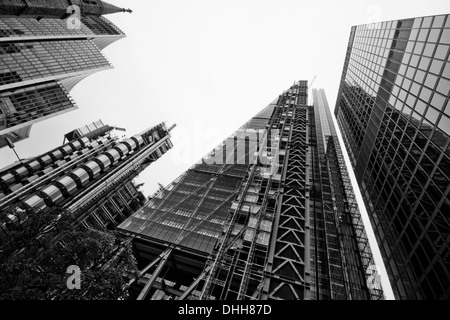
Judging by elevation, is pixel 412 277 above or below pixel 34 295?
below

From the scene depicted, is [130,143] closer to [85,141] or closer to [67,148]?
[85,141]

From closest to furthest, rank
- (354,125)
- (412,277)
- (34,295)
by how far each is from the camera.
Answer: (34,295), (412,277), (354,125)

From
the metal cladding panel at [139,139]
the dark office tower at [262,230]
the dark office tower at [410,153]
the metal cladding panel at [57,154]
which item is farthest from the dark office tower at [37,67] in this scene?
the dark office tower at [410,153]

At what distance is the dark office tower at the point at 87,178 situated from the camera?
41.1m

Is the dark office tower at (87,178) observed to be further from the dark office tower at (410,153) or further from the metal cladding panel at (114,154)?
the dark office tower at (410,153)

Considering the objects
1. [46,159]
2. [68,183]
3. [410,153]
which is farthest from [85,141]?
[410,153]

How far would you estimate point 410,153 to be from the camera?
24.4m

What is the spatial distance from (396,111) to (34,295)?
36893mm

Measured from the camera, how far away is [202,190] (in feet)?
150

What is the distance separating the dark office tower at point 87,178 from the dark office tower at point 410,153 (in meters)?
46.3

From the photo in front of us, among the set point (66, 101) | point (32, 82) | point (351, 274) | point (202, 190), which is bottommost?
point (202, 190)
